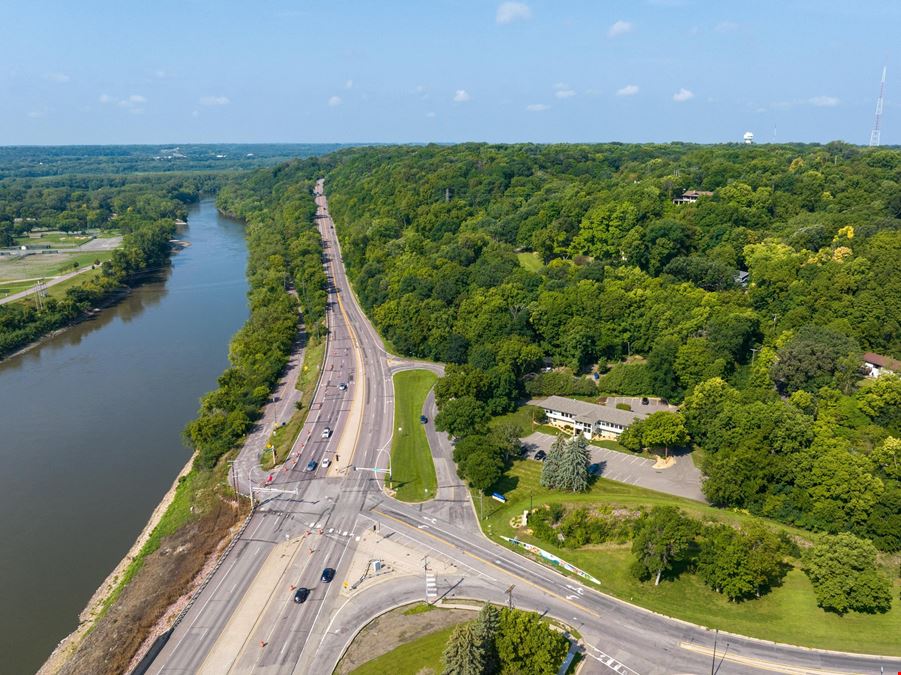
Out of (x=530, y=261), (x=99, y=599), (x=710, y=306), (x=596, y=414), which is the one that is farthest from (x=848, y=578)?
(x=530, y=261)

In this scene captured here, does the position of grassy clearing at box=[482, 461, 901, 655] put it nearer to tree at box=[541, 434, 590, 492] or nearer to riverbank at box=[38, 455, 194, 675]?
tree at box=[541, 434, 590, 492]

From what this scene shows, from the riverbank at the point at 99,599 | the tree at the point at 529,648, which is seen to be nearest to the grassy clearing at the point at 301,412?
the riverbank at the point at 99,599

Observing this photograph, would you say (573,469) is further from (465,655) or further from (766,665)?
(465,655)

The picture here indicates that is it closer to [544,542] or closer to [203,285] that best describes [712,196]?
[544,542]

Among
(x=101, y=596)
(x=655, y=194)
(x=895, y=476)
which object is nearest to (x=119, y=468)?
(x=101, y=596)

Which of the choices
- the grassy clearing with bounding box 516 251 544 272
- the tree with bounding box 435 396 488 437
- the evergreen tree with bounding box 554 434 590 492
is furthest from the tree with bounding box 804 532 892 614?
the grassy clearing with bounding box 516 251 544 272

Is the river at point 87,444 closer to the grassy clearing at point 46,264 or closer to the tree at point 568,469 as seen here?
the grassy clearing at point 46,264
